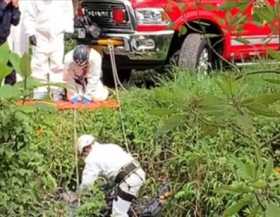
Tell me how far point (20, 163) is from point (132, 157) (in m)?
2.79

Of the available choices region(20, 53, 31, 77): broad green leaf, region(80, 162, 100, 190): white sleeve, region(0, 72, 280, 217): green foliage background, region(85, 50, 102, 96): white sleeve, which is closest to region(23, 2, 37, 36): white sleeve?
region(85, 50, 102, 96): white sleeve

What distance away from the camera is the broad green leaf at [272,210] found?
4.97 feet

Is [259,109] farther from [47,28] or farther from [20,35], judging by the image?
[20,35]

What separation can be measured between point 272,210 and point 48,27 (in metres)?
8.09

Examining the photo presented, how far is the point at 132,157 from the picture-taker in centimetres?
708

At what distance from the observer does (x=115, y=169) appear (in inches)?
276

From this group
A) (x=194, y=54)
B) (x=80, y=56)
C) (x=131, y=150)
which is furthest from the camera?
(x=194, y=54)

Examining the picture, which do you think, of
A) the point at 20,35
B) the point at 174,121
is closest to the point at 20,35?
the point at 20,35

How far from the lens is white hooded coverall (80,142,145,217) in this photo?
22.5 ft

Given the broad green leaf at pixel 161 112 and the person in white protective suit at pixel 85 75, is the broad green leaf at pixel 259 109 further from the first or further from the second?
the person in white protective suit at pixel 85 75

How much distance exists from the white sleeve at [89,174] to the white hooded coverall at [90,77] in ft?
4.38

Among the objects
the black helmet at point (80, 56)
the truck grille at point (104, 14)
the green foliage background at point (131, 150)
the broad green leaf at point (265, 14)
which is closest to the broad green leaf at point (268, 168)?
the broad green leaf at point (265, 14)

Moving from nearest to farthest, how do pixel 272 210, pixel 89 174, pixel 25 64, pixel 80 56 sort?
pixel 272 210 < pixel 25 64 < pixel 89 174 < pixel 80 56

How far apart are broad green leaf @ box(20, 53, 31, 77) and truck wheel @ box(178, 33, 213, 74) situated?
7191 millimetres
